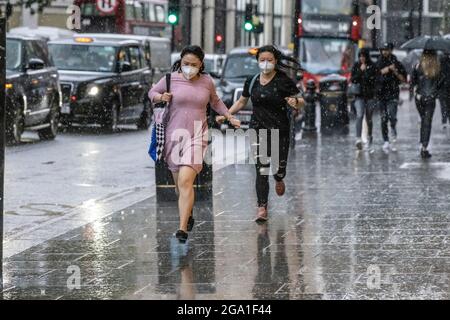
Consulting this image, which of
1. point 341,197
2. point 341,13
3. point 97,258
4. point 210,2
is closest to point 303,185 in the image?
point 341,197

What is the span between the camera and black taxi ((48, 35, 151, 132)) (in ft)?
90.2

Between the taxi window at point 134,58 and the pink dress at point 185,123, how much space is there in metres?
18.7

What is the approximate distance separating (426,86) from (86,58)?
11487mm

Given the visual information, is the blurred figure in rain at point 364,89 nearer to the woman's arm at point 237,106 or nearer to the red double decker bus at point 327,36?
the woman's arm at point 237,106

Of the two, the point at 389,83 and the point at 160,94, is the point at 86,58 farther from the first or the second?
the point at 160,94

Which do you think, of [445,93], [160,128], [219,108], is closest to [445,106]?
[445,93]

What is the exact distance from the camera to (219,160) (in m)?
20.1

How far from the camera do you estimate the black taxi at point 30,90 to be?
23.1 metres

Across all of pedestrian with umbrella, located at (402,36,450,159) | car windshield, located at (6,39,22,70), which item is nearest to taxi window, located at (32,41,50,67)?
car windshield, located at (6,39,22,70)

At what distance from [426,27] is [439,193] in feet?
230

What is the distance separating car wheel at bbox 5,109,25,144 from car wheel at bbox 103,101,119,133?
4.16 metres

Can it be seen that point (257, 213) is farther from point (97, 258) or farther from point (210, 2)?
point (210, 2)

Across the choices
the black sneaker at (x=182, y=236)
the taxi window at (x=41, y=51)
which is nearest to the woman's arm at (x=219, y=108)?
the black sneaker at (x=182, y=236)

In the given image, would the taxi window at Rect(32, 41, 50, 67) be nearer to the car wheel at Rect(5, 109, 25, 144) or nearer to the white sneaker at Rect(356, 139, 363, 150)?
the car wheel at Rect(5, 109, 25, 144)
